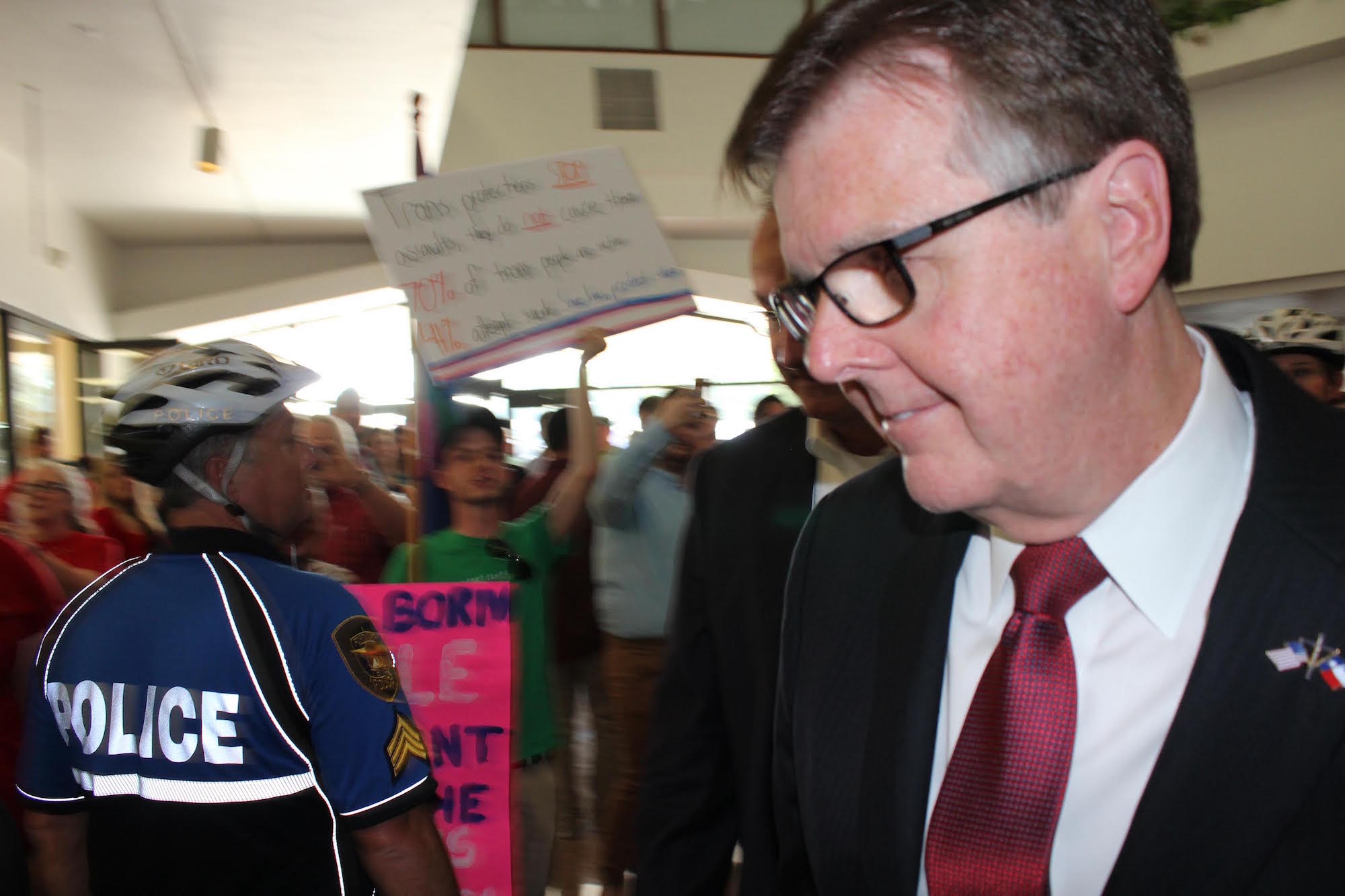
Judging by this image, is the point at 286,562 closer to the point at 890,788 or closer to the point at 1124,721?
the point at 890,788

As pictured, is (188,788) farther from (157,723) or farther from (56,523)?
(56,523)

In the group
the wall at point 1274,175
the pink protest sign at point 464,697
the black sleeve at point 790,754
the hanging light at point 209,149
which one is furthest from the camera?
the hanging light at point 209,149

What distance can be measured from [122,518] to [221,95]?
3625mm

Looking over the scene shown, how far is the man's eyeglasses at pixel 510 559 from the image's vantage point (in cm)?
315

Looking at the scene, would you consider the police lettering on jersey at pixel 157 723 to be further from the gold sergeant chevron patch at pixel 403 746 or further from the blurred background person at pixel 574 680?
the blurred background person at pixel 574 680

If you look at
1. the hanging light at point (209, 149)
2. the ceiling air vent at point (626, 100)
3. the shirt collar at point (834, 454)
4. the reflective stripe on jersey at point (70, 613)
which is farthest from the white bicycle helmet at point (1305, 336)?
the ceiling air vent at point (626, 100)

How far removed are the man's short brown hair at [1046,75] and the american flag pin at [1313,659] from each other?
35cm

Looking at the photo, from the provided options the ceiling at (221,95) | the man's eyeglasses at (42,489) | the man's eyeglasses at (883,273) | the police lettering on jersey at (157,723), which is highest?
the ceiling at (221,95)

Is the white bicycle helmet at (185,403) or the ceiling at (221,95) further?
the ceiling at (221,95)

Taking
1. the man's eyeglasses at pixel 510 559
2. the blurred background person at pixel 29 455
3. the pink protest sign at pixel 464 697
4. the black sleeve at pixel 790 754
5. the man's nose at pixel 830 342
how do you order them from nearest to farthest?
the man's nose at pixel 830 342 → the black sleeve at pixel 790 754 → the pink protest sign at pixel 464 697 → the man's eyeglasses at pixel 510 559 → the blurred background person at pixel 29 455

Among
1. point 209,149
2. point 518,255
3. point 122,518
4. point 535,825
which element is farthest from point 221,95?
point 535,825

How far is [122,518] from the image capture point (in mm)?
5035

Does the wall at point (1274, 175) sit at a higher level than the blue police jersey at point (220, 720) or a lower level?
higher

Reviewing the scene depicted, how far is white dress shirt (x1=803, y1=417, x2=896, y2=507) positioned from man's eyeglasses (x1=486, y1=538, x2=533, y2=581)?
156cm
